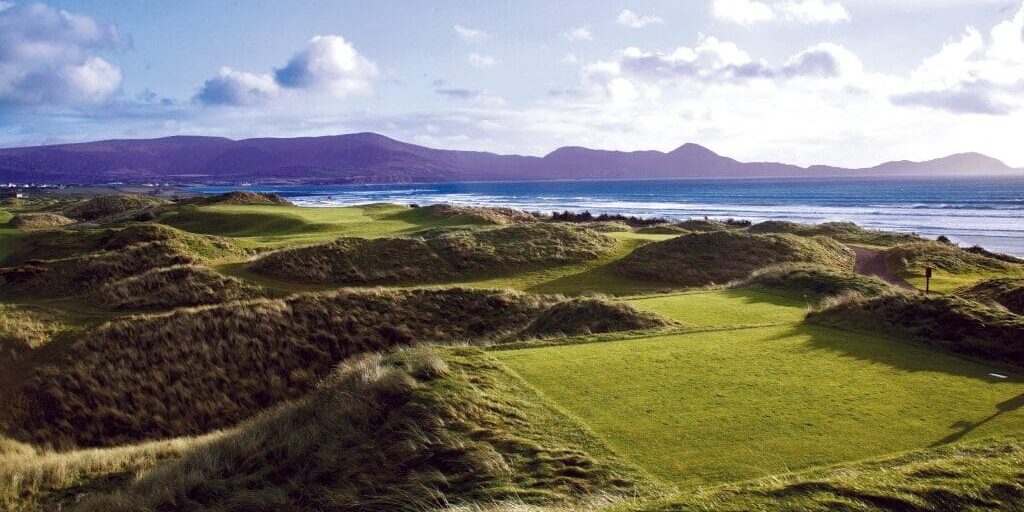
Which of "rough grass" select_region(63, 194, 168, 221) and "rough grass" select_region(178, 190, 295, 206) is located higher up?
"rough grass" select_region(178, 190, 295, 206)

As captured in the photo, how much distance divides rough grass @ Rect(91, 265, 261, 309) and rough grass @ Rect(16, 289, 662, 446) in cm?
284

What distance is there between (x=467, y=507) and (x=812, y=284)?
17.4 m

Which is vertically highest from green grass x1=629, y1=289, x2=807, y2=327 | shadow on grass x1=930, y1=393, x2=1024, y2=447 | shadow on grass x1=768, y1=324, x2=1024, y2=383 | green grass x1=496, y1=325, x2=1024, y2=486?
shadow on grass x1=930, y1=393, x2=1024, y2=447

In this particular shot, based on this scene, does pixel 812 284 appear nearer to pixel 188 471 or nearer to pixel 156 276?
pixel 188 471

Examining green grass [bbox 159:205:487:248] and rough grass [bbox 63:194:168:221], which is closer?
green grass [bbox 159:205:487:248]

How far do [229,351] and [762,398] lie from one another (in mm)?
14720

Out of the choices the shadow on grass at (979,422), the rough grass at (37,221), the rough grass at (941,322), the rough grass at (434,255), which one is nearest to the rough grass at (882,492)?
the shadow on grass at (979,422)

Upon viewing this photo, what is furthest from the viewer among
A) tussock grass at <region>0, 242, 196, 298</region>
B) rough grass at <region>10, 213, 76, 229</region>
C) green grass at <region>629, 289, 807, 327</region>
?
rough grass at <region>10, 213, 76, 229</region>

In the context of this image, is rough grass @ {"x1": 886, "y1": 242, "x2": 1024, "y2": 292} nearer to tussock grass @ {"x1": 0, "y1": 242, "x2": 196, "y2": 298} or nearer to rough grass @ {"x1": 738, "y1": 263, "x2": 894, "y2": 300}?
rough grass @ {"x1": 738, "y1": 263, "x2": 894, "y2": 300}

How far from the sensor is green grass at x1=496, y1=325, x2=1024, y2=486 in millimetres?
7281

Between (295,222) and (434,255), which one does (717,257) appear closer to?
(434,255)

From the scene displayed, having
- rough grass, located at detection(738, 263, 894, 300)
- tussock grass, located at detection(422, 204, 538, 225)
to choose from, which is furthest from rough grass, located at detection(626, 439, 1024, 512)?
tussock grass, located at detection(422, 204, 538, 225)

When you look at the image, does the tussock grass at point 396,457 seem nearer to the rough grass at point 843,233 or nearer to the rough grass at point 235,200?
the rough grass at point 843,233

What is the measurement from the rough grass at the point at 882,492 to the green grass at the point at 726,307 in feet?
28.3
